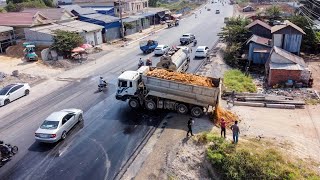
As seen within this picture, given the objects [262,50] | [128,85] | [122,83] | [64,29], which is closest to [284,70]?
[262,50]

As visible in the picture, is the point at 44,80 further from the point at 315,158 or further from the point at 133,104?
the point at 315,158

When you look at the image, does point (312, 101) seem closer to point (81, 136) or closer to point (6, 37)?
point (81, 136)

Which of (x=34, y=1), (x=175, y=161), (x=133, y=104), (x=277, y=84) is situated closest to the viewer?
(x=175, y=161)

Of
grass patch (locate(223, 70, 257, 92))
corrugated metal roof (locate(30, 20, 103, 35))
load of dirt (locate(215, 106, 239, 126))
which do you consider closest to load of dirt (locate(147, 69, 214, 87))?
load of dirt (locate(215, 106, 239, 126))

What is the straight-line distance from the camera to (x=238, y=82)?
31422mm

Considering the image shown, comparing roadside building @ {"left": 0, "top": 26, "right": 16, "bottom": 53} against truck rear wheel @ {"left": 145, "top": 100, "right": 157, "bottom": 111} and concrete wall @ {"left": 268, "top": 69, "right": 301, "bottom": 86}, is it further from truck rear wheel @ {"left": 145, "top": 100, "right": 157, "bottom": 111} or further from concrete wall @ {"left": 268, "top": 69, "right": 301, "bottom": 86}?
concrete wall @ {"left": 268, "top": 69, "right": 301, "bottom": 86}

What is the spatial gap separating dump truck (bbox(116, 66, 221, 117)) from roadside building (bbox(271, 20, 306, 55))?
1681cm

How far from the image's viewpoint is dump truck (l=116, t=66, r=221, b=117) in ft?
74.5

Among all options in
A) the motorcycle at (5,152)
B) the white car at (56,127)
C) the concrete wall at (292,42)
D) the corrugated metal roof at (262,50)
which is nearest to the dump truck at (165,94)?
the white car at (56,127)

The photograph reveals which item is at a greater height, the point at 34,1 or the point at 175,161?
the point at 34,1

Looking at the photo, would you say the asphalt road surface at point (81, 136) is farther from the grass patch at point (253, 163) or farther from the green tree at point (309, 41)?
the green tree at point (309, 41)

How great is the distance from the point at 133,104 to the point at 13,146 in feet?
31.5

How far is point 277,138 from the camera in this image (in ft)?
66.7

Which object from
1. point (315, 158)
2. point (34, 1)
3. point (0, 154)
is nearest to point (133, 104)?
point (0, 154)
